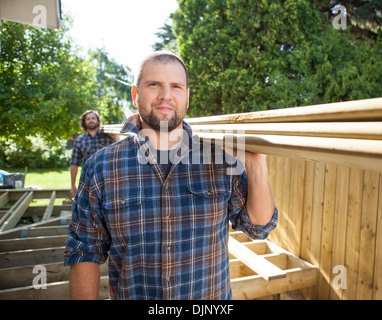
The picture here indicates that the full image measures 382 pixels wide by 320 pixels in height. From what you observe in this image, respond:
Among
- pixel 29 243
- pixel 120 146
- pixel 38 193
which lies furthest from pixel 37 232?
pixel 120 146

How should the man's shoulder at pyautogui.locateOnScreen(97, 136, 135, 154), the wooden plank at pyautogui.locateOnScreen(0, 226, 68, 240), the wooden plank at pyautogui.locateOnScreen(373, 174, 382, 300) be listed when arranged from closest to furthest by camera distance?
the man's shoulder at pyautogui.locateOnScreen(97, 136, 135, 154)
the wooden plank at pyautogui.locateOnScreen(373, 174, 382, 300)
the wooden plank at pyautogui.locateOnScreen(0, 226, 68, 240)

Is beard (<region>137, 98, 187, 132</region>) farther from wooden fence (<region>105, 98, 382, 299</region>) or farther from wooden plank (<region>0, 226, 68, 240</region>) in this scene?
wooden plank (<region>0, 226, 68, 240</region>)

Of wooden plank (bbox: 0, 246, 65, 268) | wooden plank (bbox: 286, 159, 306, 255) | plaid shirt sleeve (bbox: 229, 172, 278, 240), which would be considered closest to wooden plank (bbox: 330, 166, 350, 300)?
wooden plank (bbox: 286, 159, 306, 255)

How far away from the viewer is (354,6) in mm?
10656

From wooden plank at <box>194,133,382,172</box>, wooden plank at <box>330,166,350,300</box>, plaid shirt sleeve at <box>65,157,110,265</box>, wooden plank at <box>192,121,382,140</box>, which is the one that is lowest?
wooden plank at <box>330,166,350,300</box>

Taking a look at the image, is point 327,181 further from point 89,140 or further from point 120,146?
point 89,140

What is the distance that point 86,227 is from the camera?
58.9 inches

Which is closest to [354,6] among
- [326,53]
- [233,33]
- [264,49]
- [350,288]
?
[326,53]

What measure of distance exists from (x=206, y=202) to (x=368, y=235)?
84.1 inches

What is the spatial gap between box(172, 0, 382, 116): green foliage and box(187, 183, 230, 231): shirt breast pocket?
27.8 feet

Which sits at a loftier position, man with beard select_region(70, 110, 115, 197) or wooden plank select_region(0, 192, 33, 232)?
man with beard select_region(70, 110, 115, 197)

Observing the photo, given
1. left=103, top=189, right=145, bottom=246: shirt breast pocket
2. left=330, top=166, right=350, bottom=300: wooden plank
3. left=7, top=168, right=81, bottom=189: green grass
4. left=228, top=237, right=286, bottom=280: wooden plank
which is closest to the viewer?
left=103, top=189, right=145, bottom=246: shirt breast pocket

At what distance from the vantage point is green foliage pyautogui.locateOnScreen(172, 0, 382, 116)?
364 inches

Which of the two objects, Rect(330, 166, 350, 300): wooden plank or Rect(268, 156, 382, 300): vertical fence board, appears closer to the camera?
Rect(268, 156, 382, 300): vertical fence board
